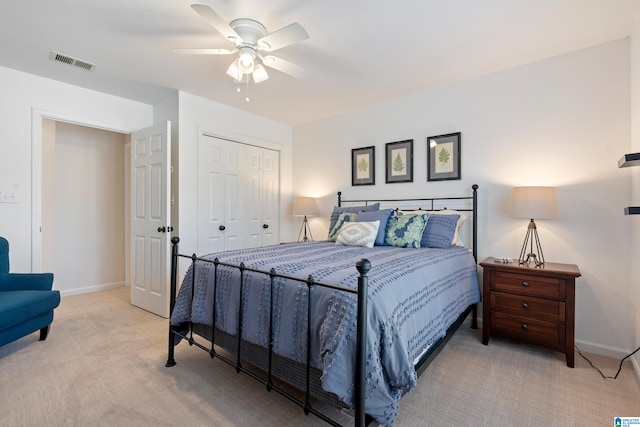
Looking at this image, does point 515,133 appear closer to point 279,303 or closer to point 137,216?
point 279,303

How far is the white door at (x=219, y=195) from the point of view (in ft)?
11.9

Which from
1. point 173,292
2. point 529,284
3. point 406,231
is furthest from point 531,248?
point 173,292

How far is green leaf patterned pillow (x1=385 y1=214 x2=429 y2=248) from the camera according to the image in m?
2.79

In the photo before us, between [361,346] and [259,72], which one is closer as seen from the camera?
[361,346]

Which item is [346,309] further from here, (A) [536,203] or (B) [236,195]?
(B) [236,195]

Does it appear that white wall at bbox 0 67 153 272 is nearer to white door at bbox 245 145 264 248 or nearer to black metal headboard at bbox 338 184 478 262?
white door at bbox 245 145 264 248

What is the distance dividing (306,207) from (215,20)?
2629mm

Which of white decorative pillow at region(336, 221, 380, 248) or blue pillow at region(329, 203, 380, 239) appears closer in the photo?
white decorative pillow at region(336, 221, 380, 248)

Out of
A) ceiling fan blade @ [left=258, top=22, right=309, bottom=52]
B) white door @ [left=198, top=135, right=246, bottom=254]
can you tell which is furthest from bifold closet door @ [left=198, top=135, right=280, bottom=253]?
ceiling fan blade @ [left=258, top=22, right=309, bottom=52]

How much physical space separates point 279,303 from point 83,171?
161 inches

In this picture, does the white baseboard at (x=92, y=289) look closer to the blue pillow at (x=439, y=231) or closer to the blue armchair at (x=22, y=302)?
the blue armchair at (x=22, y=302)

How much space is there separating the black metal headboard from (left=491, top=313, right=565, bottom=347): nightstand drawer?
26.2 inches

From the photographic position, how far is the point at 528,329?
7.77 feet

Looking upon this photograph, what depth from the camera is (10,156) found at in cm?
289
